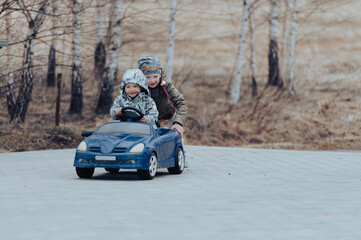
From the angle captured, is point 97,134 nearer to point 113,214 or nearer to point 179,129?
point 179,129

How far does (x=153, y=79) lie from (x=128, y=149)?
1.85 metres

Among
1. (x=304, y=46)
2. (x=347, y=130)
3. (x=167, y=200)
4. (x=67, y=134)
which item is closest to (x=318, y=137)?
(x=347, y=130)

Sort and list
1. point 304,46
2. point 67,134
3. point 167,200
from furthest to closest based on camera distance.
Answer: point 304,46
point 67,134
point 167,200

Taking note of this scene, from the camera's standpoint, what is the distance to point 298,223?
7723 mm

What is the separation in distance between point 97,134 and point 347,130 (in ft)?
45.2

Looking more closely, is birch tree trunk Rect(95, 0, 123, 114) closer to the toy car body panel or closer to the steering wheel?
the steering wheel

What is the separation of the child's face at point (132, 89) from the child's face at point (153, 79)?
47 cm

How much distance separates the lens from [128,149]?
36.3 ft

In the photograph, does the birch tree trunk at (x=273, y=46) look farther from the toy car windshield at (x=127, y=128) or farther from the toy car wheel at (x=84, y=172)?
the toy car wheel at (x=84, y=172)

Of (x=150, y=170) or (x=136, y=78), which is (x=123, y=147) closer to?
(x=150, y=170)

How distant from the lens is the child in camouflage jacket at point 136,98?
12.0 metres

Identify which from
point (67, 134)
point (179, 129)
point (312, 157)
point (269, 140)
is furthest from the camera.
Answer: point (269, 140)

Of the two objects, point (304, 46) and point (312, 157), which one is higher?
point (304, 46)

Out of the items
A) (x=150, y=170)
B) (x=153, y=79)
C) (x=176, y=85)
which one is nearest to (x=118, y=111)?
(x=153, y=79)
